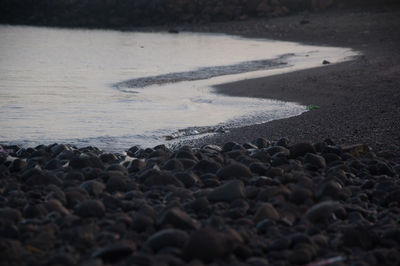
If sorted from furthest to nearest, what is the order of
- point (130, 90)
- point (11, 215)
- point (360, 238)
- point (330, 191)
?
point (130, 90) → point (330, 191) → point (11, 215) → point (360, 238)

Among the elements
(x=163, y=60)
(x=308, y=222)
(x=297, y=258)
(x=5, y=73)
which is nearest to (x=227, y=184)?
(x=308, y=222)

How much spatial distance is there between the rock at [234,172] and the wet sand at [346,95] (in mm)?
1879

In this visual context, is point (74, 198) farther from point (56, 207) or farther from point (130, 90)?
point (130, 90)

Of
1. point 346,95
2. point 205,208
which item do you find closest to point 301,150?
point 205,208

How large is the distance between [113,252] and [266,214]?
3.45 feet

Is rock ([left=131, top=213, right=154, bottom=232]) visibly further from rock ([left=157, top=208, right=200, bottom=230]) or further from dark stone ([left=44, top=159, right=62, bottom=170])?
dark stone ([left=44, top=159, right=62, bottom=170])

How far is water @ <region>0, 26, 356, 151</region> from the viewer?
7508mm

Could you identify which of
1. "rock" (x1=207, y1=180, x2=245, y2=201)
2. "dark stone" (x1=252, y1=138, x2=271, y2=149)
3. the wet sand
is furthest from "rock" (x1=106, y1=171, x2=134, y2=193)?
the wet sand

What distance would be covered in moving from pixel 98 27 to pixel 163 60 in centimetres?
1987

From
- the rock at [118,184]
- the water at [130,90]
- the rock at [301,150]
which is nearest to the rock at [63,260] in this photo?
the rock at [118,184]

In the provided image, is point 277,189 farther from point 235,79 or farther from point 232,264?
point 235,79

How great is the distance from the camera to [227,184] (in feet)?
13.4

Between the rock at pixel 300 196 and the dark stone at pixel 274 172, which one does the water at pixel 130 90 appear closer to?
the dark stone at pixel 274 172

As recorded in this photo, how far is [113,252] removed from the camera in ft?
9.84
